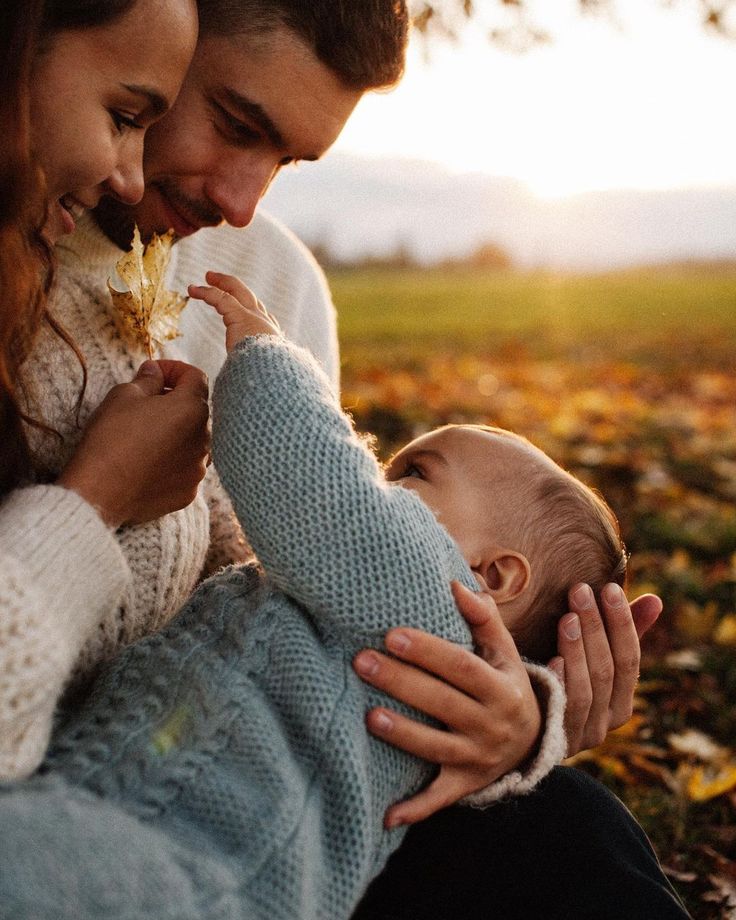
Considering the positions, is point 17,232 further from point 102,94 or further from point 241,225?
point 241,225

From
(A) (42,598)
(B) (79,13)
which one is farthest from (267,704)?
(B) (79,13)

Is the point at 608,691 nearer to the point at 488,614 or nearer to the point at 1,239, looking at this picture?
the point at 488,614

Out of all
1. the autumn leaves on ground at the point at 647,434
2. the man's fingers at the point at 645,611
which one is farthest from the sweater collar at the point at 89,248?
the autumn leaves on ground at the point at 647,434

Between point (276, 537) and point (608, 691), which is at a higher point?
point (276, 537)

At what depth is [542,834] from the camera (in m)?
1.61

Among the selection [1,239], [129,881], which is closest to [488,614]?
[129,881]

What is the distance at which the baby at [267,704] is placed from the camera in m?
1.24

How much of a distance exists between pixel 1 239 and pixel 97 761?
776mm

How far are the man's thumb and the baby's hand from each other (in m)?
0.13

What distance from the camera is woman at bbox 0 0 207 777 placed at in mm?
1364

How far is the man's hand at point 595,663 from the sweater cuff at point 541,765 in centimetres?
→ 14

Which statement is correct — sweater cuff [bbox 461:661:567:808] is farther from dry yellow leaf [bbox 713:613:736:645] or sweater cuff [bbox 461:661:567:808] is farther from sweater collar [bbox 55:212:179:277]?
dry yellow leaf [bbox 713:613:736:645]

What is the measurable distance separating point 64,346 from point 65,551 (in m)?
0.44

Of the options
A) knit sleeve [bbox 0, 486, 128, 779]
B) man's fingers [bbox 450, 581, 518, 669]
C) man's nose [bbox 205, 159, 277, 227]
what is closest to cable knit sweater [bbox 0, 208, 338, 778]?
knit sleeve [bbox 0, 486, 128, 779]
